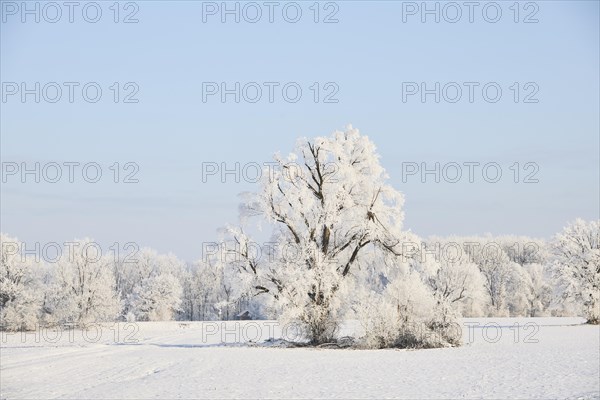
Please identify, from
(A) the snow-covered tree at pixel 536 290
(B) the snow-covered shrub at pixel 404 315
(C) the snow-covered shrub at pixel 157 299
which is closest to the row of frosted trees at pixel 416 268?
(A) the snow-covered tree at pixel 536 290

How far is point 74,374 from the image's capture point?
28.2 metres

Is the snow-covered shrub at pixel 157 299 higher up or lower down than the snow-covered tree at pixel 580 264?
lower down

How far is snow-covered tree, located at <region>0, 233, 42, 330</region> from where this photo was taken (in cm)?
6869

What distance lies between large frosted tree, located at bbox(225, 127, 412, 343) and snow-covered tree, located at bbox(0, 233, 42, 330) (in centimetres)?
4145

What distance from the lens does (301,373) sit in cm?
2694

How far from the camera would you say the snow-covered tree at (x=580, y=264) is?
6169 cm

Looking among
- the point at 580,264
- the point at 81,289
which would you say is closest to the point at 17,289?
the point at 81,289

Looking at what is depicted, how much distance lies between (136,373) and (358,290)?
1492cm

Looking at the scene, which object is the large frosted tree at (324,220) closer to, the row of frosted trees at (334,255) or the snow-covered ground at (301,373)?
the row of frosted trees at (334,255)

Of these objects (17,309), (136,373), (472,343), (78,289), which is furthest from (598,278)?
(17,309)

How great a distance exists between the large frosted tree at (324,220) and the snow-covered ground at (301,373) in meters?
3.44

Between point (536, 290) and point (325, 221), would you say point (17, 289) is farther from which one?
point (536, 290)

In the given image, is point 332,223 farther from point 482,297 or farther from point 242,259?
point 482,297

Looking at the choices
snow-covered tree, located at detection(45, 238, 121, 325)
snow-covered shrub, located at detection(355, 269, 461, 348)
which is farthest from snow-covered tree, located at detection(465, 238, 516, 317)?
snow-covered shrub, located at detection(355, 269, 461, 348)
